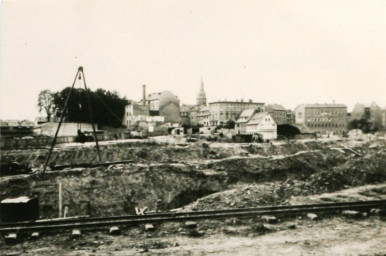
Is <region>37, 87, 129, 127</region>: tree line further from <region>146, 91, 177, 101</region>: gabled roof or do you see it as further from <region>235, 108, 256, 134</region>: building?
<region>235, 108, 256, 134</region>: building

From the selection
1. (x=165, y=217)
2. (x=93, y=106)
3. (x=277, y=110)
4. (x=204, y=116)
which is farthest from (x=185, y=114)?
(x=165, y=217)

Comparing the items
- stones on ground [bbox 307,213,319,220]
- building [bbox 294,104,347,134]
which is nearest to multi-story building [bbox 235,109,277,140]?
building [bbox 294,104,347,134]

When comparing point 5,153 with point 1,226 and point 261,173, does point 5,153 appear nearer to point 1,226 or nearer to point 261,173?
point 261,173

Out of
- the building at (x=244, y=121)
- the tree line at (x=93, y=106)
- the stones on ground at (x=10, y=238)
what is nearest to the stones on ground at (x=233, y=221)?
the stones on ground at (x=10, y=238)

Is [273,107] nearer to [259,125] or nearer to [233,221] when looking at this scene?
[259,125]

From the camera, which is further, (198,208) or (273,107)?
(273,107)

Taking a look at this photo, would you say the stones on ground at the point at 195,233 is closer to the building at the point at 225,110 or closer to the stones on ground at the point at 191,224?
the stones on ground at the point at 191,224

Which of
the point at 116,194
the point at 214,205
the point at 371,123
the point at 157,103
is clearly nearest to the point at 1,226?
the point at 214,205
